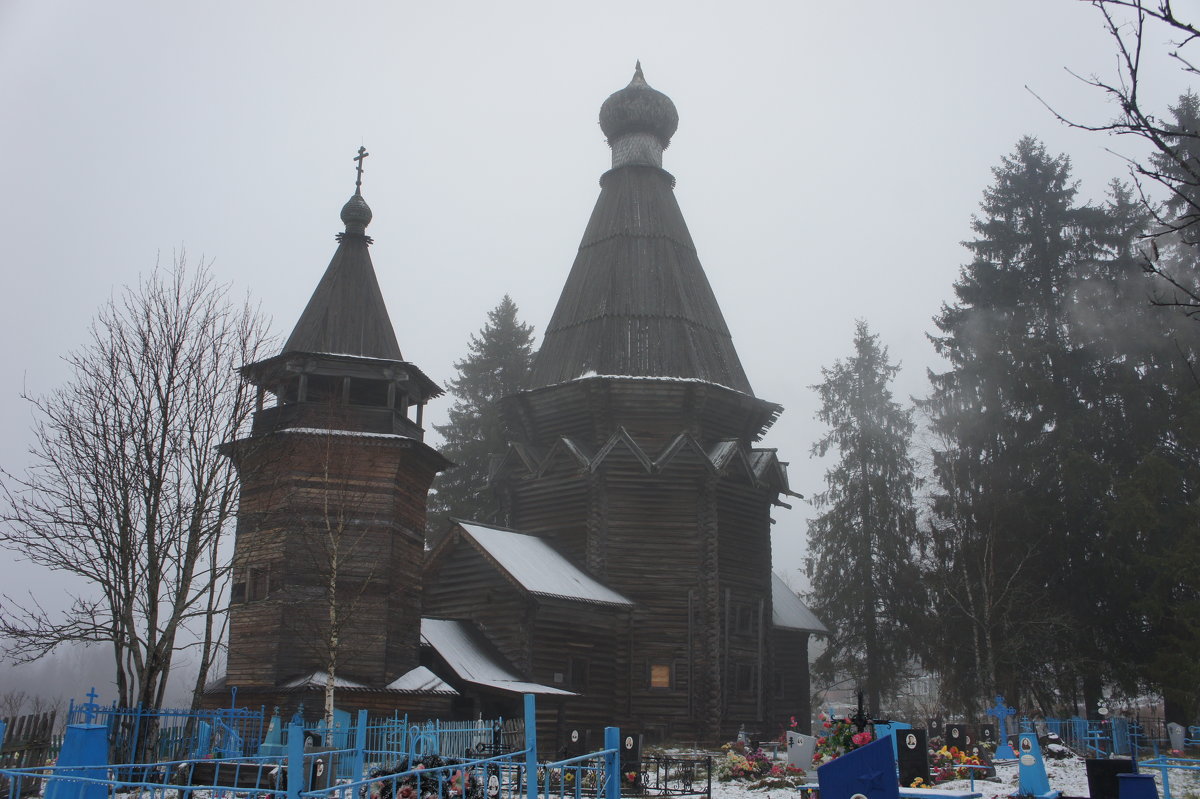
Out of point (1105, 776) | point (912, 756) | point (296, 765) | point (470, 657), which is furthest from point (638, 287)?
point (296, 765)

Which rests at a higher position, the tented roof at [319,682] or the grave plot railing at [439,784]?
the tented roof at [319,682]

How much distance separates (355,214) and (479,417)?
1706 centimetres

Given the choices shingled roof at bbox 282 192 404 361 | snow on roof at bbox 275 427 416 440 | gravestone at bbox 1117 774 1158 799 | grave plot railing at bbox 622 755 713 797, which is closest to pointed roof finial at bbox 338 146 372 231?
shingled roof at bbox 282 192 404 361

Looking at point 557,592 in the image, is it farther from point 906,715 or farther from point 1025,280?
point 906,715

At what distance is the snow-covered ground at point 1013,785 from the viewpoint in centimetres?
1595

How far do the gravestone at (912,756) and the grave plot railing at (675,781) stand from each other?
10.4 feet

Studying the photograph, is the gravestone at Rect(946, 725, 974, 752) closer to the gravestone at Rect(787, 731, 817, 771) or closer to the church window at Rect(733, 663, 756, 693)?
the gravestone at Rect(787, 731, 817, 771)

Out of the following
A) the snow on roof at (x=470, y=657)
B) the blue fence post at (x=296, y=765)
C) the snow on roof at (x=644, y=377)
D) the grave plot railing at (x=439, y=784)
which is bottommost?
the grave plot railing at (x=439, y=784)

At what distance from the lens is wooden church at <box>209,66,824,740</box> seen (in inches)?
832

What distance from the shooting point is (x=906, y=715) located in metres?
44.5

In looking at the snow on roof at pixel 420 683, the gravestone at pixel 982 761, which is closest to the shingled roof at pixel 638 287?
the snow on roof at pixel 420 683

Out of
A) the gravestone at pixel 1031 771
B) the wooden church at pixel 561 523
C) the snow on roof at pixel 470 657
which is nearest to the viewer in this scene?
the gravestone at pixel 1031 771

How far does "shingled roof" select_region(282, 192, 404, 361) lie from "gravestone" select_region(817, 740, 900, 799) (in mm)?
19320

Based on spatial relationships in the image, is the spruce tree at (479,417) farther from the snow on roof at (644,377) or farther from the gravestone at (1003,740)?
the gravestone at (1003,740)
